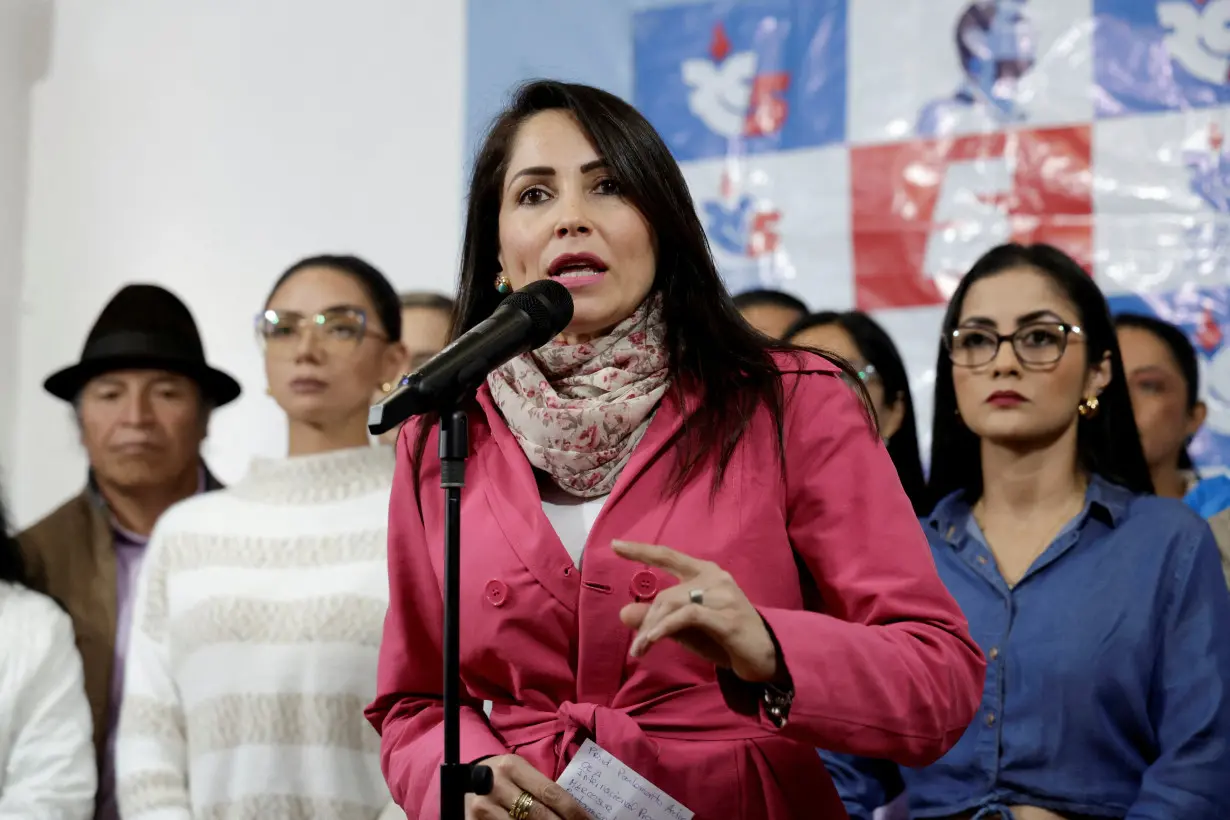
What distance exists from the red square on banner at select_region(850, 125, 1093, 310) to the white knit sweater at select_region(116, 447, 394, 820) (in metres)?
1.49

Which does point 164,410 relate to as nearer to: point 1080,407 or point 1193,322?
point 1080,407

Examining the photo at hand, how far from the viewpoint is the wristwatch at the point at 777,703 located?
1451 mm

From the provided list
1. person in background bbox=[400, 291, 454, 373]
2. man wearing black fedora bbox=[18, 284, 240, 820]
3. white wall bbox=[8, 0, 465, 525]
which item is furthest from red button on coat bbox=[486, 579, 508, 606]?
white wall bbox=[8, 0, 465, 525]

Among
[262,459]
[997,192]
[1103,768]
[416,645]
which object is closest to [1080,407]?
[1103,768]

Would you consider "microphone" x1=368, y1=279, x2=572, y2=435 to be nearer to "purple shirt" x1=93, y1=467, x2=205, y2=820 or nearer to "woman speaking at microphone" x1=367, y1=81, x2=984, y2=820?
"woman speaking at microphone" x1=367, y1=81, x2=984, y2=820

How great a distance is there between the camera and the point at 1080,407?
276 cm

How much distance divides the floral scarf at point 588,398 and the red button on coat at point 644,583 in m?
0.15

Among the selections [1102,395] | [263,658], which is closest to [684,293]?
[1102,395]

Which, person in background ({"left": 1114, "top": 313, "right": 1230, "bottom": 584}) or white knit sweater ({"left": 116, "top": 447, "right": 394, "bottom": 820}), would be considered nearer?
white knit sweater ({"left": 116, "top": 447, "right": 394, "bottom": 820})

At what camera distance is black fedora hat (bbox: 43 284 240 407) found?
137 inches

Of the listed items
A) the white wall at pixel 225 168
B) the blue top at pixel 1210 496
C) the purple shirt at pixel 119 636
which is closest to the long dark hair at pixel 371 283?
the purple shirt at pixel 119 636

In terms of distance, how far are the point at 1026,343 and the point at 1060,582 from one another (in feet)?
1.52

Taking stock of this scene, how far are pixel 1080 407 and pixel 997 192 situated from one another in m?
1.04

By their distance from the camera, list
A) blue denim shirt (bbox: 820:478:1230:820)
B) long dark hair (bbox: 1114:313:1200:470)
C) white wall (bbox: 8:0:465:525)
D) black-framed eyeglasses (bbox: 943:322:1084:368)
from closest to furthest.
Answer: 1. blue denim shirt (bbox: 820:478:1230:820)
2. black-framed eyeglasses (bbox: 943:322:1084:368)
3. long dark hair (bbox: 1114:313:1200:470)
4. white wall (bbox: 8:0:465:525)
